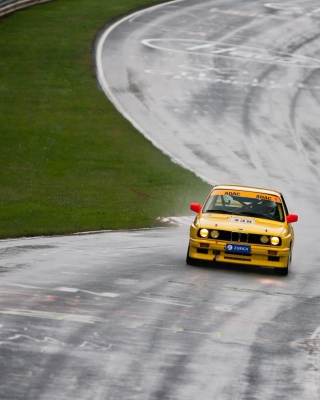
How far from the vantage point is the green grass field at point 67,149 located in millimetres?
24297

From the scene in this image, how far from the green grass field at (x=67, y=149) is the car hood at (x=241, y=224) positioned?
16.4 ft

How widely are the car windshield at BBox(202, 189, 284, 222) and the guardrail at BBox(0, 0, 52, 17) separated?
34.4 meters

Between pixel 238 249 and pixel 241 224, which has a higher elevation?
pixel 241 224

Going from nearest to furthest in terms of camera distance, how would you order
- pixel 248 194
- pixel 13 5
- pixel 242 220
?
pixel 242 220
pixel 248 194
pixel 13 5

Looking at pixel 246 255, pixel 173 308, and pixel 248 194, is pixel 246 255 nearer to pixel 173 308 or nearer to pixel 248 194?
pixel 248 194

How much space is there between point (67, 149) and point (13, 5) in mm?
20352

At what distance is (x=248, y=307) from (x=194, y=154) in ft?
70.5

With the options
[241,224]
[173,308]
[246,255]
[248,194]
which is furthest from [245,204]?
[173,308]

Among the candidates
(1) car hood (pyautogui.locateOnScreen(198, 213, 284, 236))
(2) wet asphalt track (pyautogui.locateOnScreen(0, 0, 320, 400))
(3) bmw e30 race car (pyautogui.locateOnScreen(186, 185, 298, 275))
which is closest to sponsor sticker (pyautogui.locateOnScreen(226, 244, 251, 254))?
(3) bmw e30 race car (pyautogui.locateOnScreen(186, 185, 298, 275))

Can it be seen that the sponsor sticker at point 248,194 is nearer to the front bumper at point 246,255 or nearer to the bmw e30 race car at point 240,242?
the bmw e30 race car at point 240,242

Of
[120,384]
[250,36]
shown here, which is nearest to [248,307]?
[120,384]

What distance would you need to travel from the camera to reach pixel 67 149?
32.9m

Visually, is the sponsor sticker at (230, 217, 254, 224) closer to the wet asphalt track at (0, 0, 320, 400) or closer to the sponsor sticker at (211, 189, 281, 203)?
the wet asphalt track at (0, 0, 320, 400)

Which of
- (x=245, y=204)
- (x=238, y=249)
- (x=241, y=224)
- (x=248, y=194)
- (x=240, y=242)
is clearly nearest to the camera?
(x=238, y=249)
